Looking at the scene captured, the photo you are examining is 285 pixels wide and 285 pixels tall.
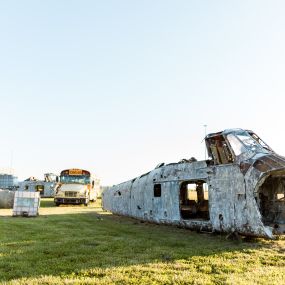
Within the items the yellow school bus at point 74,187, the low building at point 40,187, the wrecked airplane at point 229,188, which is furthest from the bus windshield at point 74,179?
the wrecked airplane at point 229,188

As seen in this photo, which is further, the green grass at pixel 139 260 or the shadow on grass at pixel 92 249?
the shadow on grass at pixel 92 249

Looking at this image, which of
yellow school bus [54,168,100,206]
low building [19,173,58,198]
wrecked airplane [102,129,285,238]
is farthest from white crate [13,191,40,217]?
low building [19,173,58,198]

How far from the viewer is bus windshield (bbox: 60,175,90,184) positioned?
111 ft

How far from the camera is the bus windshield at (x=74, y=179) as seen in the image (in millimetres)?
33688

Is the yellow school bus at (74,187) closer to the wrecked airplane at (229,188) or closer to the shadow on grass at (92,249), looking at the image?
the wrecked airplane at (229,188)

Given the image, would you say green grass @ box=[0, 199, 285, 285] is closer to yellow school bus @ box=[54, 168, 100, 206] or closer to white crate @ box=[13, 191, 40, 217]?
white crate @ box=[13, 191, 40, 217]

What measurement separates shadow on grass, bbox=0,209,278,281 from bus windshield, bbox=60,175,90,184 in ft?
70.8

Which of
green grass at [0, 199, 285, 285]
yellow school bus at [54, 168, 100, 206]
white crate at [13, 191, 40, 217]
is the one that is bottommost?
green grass at [0, 199, 285, 285]

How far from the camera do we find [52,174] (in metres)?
51.0

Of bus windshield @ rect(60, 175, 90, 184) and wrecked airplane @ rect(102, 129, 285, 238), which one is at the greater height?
bus windshield @ rect(60, 175, 90, 184)

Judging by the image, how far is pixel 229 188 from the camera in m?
9.83

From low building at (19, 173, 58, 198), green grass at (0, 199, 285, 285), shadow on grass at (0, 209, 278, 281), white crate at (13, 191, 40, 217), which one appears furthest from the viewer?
low building at (19, 173, 58, 198)

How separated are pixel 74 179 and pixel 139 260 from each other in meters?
27.4

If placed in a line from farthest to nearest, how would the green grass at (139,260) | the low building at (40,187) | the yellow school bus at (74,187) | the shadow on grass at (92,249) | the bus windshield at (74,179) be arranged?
the low building at (40,187) → the bus windshield at (74,179) → the yellow school bus at (74,187) → the shadow on grass at (92,249) → the green grass at (139,260)
